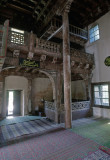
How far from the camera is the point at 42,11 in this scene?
773 centimetres

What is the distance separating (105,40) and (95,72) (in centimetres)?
259

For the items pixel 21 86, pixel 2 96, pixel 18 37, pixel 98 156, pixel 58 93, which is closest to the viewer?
pixel 98 156

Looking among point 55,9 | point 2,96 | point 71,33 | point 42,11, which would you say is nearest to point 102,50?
point 71,33

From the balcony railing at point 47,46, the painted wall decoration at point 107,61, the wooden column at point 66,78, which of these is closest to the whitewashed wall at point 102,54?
the painted wall decoration at point 107,61

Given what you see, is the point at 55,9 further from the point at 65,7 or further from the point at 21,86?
the point at 21,86

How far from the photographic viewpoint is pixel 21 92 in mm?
10164

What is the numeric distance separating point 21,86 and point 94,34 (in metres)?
8.12

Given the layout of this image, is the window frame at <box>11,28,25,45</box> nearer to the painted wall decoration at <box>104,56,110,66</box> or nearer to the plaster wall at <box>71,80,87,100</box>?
the painted wall decoration at <box>104,56,110,66</box>

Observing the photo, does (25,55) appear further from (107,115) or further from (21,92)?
(107,115)

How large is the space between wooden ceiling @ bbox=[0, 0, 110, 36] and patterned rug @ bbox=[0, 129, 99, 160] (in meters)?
7.41

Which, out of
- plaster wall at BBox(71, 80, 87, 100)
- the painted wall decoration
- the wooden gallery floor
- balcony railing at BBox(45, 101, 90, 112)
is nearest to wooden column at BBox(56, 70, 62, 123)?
balcony railing at BBox(45, 101, 90, 112)

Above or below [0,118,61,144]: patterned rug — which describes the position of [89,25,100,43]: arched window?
above

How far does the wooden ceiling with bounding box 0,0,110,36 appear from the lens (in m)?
7.35

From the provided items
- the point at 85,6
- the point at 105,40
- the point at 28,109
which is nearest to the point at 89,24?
the point at 85,6
